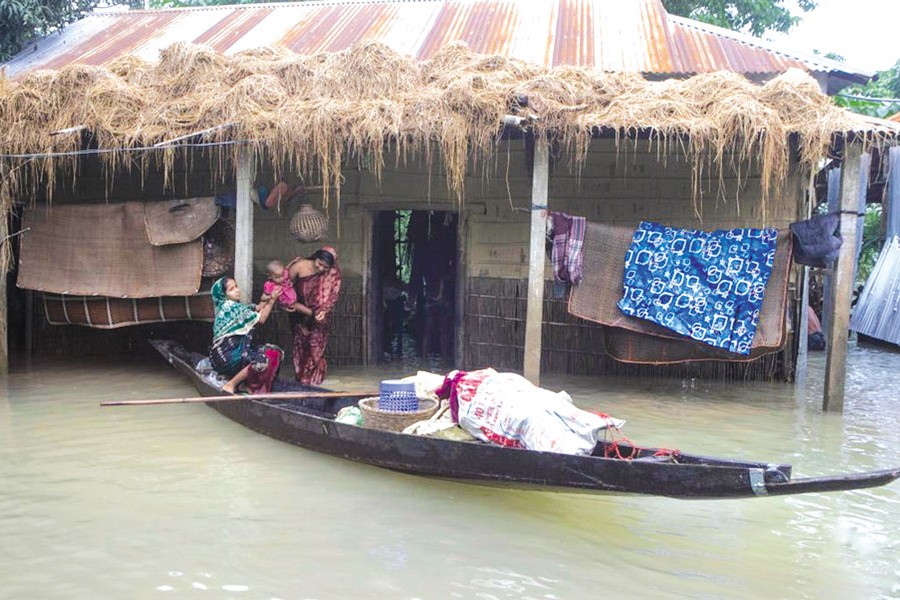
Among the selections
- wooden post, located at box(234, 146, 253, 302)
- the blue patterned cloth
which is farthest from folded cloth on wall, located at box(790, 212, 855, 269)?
wooden post, located at box(234, 146, 253, 302)

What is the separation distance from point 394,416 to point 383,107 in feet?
10.2

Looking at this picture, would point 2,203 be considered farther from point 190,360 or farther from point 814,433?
point 814,433

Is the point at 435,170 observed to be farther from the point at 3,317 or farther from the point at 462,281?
the point at 3,317

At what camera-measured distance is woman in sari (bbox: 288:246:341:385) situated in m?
7.65

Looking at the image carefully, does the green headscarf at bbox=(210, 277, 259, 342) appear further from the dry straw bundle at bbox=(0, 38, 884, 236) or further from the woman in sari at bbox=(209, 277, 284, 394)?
the dry straw bundle at bbox=(0, 38, 884, 236)

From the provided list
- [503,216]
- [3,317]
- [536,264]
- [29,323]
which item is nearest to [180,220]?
[3,317]

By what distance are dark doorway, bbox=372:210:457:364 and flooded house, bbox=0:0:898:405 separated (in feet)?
0.17

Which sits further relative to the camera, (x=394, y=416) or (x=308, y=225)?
(x=308, y=225)

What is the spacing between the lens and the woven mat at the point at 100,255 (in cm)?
835

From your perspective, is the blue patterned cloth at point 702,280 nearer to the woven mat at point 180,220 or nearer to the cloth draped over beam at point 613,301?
the cloth draped over beam at point 613,301

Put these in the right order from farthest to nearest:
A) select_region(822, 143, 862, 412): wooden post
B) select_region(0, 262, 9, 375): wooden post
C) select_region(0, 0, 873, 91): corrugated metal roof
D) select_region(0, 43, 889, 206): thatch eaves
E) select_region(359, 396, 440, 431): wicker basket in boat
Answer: select_region(0, 0, 873, 91): corrugated metal roof
select_region(0, 262, 9, 375): wooden post
select_region(822, 143, 862, 412): wooden post
select_region(0, 43, 889, 206): thatch eaves
select_region(359, 396, 440, 431): wicker basket in boat

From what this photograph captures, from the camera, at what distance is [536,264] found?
7.02 metres

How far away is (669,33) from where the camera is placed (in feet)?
32.5

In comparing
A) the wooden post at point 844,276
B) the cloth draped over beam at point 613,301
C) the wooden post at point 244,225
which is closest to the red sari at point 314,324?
the wooden post at point 244,225
